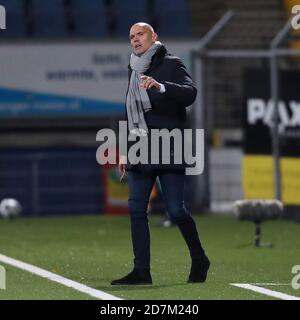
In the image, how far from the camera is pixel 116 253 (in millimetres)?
14492

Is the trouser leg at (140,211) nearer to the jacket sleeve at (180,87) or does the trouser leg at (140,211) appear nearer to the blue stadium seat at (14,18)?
the jacket sleeve at (180,87)

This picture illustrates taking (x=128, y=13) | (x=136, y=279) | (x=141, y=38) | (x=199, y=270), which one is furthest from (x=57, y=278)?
(x=128, y=13)

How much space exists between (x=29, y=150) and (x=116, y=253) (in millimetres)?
8061

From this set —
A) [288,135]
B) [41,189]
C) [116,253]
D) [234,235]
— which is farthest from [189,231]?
[41,189]

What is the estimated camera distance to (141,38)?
10648 mm

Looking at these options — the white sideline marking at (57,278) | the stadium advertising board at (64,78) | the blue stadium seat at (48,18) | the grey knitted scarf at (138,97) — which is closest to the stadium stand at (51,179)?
the stadium advertising board at (64,78)

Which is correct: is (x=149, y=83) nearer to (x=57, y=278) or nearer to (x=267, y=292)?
(x=267, y=292)

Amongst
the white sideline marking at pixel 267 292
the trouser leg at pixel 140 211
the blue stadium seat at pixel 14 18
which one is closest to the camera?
the white sideline marking at pixel 267 292

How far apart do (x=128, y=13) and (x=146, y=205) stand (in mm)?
15214

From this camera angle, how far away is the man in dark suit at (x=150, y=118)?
10664mm

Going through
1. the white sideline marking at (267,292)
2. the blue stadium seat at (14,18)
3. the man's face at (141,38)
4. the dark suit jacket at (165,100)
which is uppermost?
the blue stadium seat at (14,18)

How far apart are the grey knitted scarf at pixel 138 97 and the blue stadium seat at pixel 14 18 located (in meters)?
14.0
